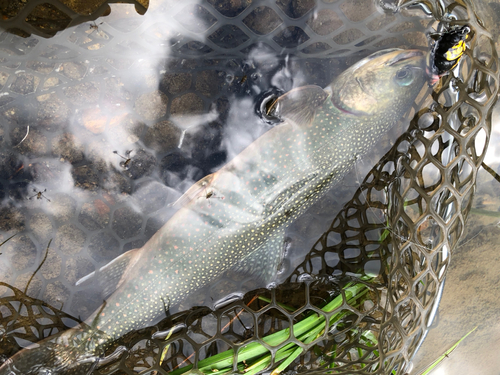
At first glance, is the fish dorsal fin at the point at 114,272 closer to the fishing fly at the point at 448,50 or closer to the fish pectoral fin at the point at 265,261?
the fish pectoral fin at the point at 265,261

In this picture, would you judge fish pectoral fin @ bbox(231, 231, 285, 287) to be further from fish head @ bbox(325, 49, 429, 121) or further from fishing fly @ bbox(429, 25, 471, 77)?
fishing fly @ bbox(429, 25, 471, 77)

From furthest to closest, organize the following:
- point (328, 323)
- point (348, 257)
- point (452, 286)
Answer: point (452, 286), point (348, 257), point (328, 323)

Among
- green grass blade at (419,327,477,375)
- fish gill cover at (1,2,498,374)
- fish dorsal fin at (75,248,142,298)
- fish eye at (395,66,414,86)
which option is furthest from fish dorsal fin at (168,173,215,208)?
green grass blade at (419,327,477,375)

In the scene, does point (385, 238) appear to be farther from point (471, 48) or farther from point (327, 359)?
point (471, 48)

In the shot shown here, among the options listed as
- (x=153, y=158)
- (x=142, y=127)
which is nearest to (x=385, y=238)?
(x=153, y=158)

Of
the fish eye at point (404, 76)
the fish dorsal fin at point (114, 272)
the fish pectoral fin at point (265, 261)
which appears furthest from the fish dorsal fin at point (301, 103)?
the fish dorsal fin at point (114, 272)

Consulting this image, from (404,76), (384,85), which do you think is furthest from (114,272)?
(404,76)
